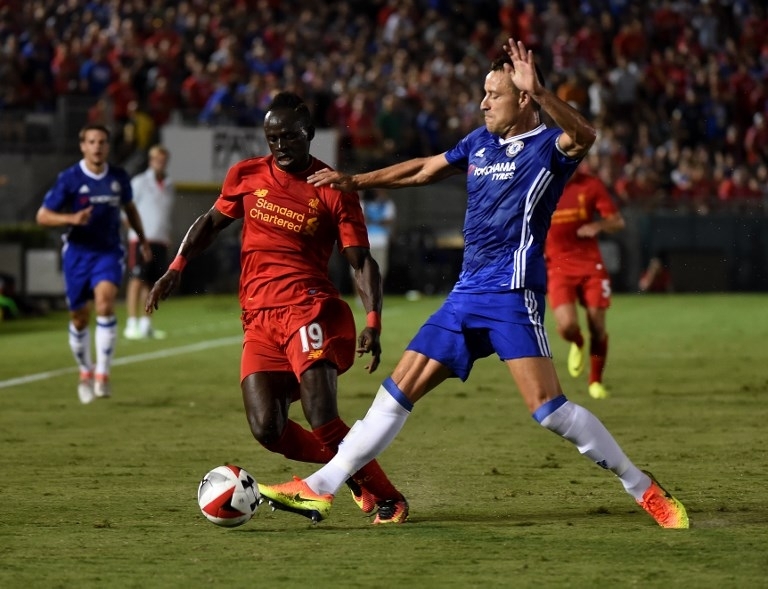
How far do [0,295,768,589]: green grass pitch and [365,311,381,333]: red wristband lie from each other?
914 mm

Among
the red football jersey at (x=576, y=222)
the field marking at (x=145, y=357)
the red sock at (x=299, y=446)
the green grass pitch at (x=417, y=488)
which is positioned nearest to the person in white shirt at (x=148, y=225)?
the field marking at (x=145, y=357)

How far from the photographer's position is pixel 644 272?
29.8 metres

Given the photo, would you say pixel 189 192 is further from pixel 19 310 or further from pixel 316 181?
pixel 316 181

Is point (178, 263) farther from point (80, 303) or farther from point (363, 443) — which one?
point (80, 303)

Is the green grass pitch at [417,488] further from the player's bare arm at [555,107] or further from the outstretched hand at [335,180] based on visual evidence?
the player's bare arm at [555,107]

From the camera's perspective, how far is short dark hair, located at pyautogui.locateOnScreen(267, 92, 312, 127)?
23.8 ft

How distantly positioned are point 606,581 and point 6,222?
22.8 metres

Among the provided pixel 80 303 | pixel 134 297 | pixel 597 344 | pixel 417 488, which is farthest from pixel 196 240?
pixel 134 297

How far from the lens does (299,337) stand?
7.23m

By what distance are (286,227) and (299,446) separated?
1071mm

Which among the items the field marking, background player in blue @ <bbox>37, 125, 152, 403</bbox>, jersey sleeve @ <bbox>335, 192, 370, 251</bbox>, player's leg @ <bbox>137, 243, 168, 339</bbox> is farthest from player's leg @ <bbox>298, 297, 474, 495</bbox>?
player's leg @ <bbox>137, 243, 168, 339</bbox>

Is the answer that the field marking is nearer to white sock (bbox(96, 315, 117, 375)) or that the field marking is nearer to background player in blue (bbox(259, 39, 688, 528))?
white sock (bbox(96, 315, 117, 375))

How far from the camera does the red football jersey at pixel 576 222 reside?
13430mm

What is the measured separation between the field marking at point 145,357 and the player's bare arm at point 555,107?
870cm
